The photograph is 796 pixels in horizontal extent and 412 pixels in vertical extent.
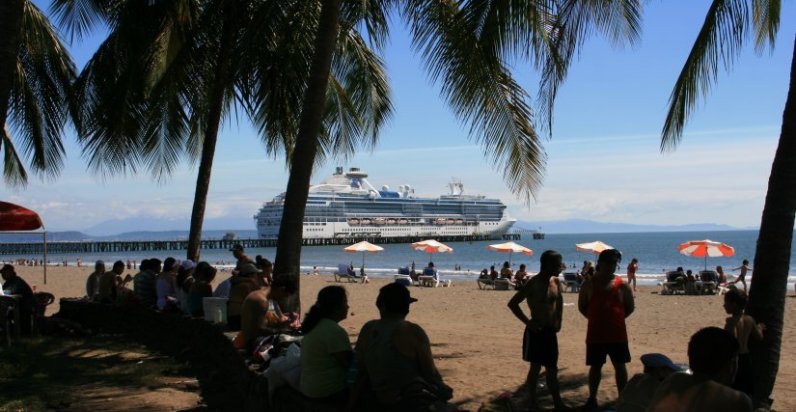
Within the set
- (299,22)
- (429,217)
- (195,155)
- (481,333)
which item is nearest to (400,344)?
(299,22)

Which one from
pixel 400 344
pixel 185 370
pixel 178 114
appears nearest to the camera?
pixel 400 344

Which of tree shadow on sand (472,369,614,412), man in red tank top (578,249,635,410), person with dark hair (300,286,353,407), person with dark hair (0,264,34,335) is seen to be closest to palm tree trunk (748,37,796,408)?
man in red tank top (578,249,635,410)

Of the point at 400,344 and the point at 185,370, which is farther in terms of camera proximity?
the point at 185,370

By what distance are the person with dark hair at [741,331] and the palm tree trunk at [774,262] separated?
30cm

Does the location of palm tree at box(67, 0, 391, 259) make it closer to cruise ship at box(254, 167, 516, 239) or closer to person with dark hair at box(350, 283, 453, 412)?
person with dark hair at box(350, 283, 453, 412)

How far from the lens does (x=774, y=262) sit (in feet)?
15.2

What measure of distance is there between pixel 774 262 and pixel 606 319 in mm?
1049

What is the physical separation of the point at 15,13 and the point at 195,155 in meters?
9.55

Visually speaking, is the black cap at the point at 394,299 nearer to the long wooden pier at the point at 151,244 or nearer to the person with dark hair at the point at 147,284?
the person with dark hair at the point at 147,284

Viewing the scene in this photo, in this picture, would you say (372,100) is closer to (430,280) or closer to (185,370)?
(185,370)

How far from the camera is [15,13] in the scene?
190 inches

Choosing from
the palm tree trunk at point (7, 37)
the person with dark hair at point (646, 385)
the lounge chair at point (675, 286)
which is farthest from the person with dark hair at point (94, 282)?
the lounge chair at point (675, 286)

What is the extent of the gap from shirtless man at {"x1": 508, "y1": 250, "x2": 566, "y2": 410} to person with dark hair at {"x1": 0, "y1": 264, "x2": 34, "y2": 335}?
6.25 m

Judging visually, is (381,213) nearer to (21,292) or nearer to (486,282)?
(486,282)
